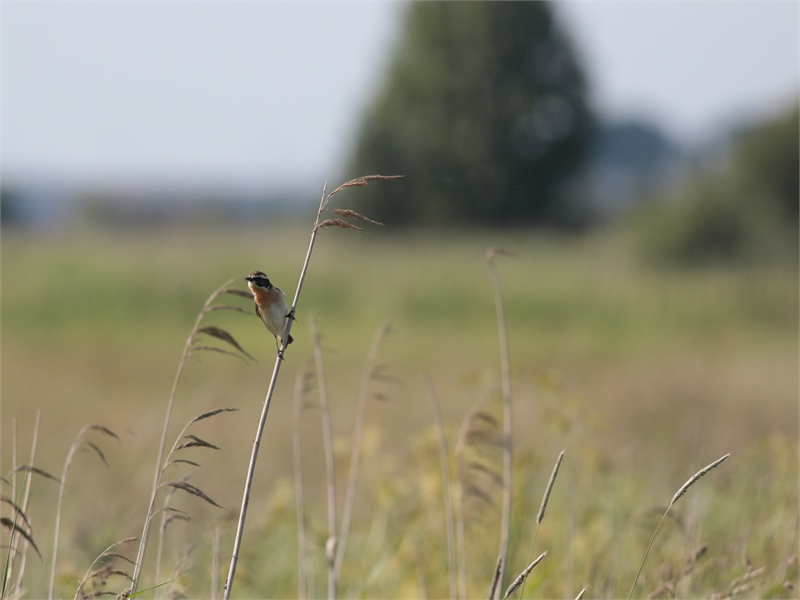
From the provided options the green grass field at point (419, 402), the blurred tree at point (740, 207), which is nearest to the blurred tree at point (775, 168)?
the blurred tree at point (740, 207)

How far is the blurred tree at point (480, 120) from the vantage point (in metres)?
31.5

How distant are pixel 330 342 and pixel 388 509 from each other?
932 centimetres

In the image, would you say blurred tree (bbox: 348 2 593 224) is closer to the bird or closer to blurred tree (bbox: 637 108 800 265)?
blurred tree (bbox: 637 108 800 265)

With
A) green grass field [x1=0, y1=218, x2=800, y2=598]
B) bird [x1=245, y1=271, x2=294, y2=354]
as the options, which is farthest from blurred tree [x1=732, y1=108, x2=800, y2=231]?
bird [x1=245, y1=271, x2=294, y2=354]

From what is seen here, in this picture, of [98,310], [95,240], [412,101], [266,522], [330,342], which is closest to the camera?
[266,522]

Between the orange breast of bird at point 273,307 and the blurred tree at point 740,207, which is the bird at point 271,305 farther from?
the blurred tree at point 740,207

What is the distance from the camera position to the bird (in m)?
1.79

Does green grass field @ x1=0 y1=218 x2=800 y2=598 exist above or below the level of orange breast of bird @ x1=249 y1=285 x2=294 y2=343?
below

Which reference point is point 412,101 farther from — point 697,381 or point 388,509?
point 388,509

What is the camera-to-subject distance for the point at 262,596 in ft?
12.3

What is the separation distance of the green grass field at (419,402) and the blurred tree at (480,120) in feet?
23.0

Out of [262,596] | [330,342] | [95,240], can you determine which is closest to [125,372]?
[330,342]

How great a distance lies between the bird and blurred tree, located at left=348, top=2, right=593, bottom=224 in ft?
94.2

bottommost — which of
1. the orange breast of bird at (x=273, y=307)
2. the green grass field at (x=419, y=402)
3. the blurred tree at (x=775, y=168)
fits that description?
the green grass field at (x=419, y=402)
